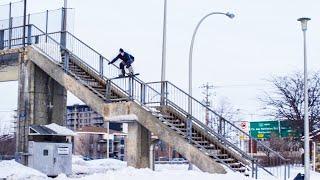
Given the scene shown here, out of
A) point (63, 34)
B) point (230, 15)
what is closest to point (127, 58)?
point (63, 34)

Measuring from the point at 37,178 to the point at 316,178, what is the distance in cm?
1236

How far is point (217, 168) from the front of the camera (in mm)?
17719

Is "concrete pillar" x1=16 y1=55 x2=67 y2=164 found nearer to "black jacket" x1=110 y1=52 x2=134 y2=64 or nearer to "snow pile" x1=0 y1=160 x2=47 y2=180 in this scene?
"snow pile" x1=0 y1=160 x2=47 y2=180

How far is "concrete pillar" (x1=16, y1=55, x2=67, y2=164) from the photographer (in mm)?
24234

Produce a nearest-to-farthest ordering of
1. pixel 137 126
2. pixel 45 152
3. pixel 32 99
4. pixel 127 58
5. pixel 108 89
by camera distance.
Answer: pixel 137 126 < pixel 108 89 < pixel 45 152 < pixel 127 58 < pixel 32 99

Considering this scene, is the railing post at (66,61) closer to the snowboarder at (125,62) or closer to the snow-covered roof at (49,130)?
the snowboarder at (125,62)

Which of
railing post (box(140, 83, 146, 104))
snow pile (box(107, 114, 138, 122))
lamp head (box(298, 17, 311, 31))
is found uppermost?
lamp head (box(298, 17, 311, 31))

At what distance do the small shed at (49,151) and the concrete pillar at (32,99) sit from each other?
1.43 m

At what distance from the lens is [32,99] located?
79.5 ft

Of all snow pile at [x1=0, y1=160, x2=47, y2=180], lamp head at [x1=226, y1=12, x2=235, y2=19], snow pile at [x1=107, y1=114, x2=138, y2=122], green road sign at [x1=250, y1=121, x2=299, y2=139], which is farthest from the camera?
green road sign at [x1=250, y1=121, x2=299, y2=139]

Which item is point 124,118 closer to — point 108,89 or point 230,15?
point 108,89

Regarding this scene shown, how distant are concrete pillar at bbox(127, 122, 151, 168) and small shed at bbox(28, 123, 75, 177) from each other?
3.24 m

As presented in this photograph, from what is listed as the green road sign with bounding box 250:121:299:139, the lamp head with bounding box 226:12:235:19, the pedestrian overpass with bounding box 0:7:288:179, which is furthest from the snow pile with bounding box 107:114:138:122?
the green road sign with bounding box 250:121:299:139

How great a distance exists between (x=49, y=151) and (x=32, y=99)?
10.8 ft
